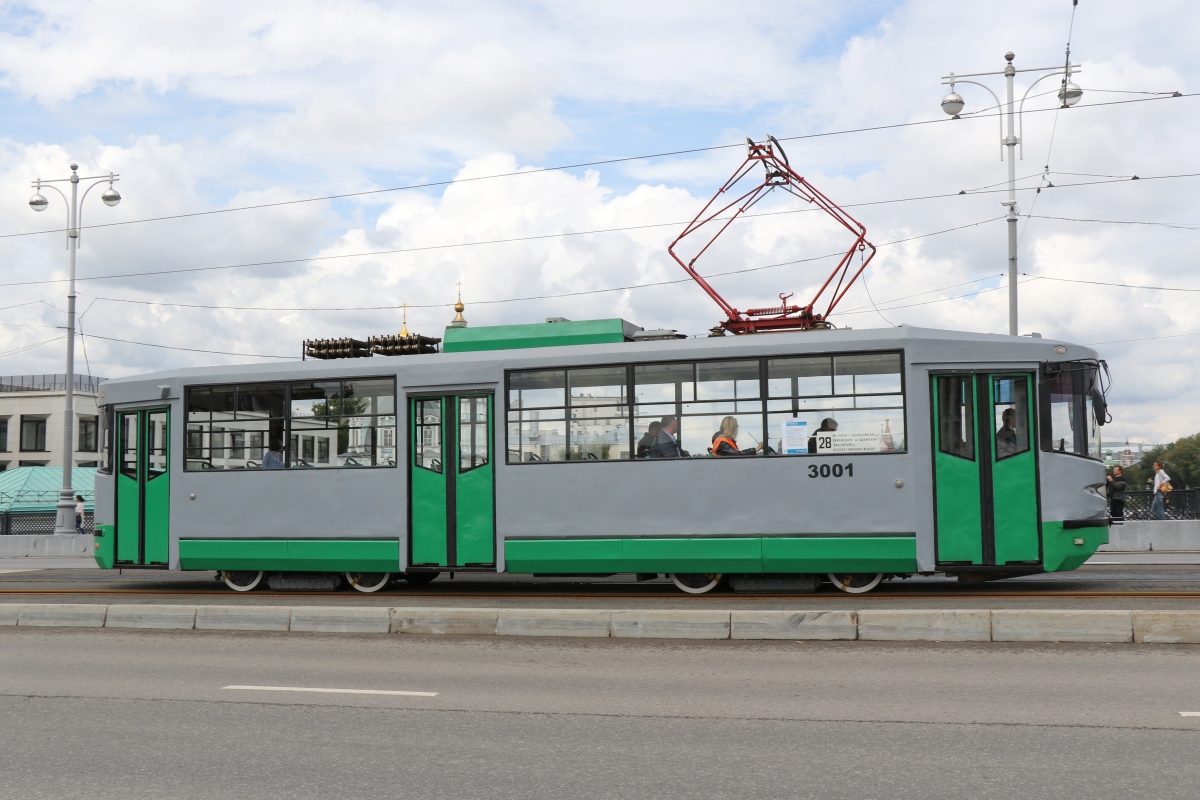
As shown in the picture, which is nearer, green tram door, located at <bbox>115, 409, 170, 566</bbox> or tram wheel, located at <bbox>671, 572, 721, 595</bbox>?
tram wheel, located at <bbox>671, 572, 721, 595</bbox>

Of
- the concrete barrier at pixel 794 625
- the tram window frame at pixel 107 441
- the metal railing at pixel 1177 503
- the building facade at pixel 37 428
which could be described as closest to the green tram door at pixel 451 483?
the concrete barrier at pixel 794 625

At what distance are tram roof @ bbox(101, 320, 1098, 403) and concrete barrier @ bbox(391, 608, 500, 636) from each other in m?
3.88

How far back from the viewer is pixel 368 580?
15.1 metres

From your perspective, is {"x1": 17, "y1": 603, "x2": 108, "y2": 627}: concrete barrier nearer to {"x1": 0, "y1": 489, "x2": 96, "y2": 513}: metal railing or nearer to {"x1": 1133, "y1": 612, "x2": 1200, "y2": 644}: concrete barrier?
{"x1": 1133, "y1": 612, "x2": 1200, "y2": 644}: concrete barrier

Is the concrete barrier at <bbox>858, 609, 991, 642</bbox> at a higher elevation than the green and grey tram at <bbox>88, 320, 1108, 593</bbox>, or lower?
lower

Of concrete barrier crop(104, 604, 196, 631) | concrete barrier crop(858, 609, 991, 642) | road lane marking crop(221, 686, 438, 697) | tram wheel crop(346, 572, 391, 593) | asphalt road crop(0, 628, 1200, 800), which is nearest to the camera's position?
asphalt road crop(0, 628, 1200, 800)

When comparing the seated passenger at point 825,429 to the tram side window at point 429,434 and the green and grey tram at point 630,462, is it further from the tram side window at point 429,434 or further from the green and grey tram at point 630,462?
the tram side window at point 429,434

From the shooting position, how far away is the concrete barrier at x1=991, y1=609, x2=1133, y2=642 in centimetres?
961

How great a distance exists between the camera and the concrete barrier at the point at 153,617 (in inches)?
470

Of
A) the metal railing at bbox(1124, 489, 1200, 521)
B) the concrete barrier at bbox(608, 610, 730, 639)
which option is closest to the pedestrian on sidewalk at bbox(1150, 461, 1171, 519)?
the metal railing at bbox(1124, 489, 1200, 521)

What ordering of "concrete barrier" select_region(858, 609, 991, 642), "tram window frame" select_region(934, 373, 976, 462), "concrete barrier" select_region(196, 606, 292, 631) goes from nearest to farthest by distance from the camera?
"concrete barrier" select_region(858, 609, 991, 642), "concrete barrier" select_region(196, 606, 292, 631), "tram window frame" select_region(934, 373, 976, 462)

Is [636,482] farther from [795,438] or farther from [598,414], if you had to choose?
[795,438]

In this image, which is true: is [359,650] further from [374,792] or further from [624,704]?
[374,792]

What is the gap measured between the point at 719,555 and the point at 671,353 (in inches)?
Answer: 95.6
